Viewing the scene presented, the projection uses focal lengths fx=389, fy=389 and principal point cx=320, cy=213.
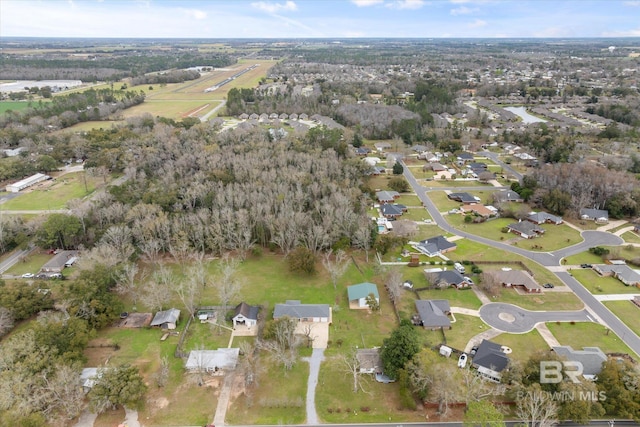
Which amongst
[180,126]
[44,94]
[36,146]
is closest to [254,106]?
[180,126]

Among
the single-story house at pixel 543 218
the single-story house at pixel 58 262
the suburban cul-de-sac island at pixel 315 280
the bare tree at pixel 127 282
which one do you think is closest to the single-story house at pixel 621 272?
the suburban cul-de-sac island at pixel 315 280

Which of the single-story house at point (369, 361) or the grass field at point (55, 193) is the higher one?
the grass field at point (55, 193)

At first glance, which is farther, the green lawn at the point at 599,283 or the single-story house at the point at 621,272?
the single-story house at the point at 621,272

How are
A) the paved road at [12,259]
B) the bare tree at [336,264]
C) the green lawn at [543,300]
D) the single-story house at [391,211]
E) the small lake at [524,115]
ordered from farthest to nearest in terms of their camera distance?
the small lake at [524,115] < the single-story house at [391,211] < the paved road at [12,259] < the bare tree at [336,264] < the green lawn at [543,300]

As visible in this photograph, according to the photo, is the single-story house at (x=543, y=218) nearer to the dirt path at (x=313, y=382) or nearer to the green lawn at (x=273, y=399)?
the dirt path at (x=313, y=382)

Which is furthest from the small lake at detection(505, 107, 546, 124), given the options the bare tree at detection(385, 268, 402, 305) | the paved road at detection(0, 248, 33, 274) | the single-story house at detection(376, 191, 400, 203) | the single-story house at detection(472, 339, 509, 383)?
the paved road at detection(0, 248, 33, 274)

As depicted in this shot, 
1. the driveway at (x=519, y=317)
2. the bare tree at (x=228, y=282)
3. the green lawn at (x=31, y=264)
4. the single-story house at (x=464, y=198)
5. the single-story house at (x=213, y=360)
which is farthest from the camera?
the single-story house at (x=464, y=198)

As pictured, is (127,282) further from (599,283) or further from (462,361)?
(599,283)

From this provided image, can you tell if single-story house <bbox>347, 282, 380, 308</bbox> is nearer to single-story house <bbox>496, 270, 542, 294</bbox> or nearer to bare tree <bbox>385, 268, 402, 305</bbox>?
bare tree <bbox>385, 268, 402, 305</bbox>
